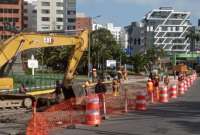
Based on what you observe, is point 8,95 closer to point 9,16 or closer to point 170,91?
point 170,91

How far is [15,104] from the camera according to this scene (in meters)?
32.2

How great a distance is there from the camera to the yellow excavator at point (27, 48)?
100 feet

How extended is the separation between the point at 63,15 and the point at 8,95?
167877 millimetres

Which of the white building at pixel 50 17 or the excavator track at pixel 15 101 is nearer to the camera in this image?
the excavator track at pixel 15 101

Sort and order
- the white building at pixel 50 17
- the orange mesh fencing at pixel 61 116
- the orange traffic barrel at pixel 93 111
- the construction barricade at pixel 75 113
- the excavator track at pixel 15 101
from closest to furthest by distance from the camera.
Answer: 1. the orange mesh fencing at pixel 61 116
2. the construction barricade at pixel 75 113
3. the orange traffic barrel at pixel 93 111
4. the excavator track at pixel 15 101
5. the white building at pixel 50 17

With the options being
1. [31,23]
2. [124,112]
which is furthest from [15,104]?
[31,23]

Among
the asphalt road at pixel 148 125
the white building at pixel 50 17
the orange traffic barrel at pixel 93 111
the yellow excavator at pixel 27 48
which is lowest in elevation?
the asphalt road at pixel 148 125

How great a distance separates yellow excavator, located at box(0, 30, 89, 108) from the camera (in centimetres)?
3048

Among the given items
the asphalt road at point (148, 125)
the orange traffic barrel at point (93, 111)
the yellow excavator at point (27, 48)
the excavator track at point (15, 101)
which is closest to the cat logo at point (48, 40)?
the yellow excavator at point (27, 48)

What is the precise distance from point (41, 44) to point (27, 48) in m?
0.84

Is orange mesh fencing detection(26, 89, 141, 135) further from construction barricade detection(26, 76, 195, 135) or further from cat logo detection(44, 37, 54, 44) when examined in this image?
cat logo detection(44, 37, 54, 44)

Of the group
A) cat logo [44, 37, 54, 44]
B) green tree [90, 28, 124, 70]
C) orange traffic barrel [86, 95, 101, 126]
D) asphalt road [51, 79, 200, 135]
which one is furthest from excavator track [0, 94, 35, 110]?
green tree [90, 28, 124, 70]

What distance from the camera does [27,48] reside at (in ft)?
104

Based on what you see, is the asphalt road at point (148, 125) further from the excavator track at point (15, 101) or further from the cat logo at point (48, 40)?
the cat logo at point (48, 40)
